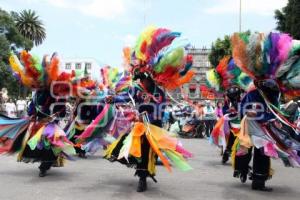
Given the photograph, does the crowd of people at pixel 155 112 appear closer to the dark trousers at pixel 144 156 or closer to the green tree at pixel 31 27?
the dark trousers at pixel 144 156

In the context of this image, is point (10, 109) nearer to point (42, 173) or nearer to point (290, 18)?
point (42, 173)

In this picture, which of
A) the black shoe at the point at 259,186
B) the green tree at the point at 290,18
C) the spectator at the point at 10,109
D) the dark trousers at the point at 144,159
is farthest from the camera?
the green tree at the point at 290,18

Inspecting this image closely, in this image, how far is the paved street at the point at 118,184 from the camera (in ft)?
21.9

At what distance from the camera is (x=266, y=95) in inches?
284

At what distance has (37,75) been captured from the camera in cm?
834

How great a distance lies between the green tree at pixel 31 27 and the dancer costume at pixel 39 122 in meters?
77.1

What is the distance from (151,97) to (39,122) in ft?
7.29

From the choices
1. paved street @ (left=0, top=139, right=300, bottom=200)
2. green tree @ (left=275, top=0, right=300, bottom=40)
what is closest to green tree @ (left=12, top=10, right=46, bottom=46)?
green tree @ (left=275, top=0, right=300, bottom=40)

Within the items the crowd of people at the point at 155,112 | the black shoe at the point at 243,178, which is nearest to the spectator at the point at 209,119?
the crowd of people at the point at 155,112

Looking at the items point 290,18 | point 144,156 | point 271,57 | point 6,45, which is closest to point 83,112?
point 144,156

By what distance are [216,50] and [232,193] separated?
3935 cm

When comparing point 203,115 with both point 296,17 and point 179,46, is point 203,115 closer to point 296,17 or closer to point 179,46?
point 296,17

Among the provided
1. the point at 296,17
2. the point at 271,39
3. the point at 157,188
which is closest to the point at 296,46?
the point at 271,39

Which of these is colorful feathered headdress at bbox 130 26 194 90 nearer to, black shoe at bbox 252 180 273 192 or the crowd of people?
the crowd of people
